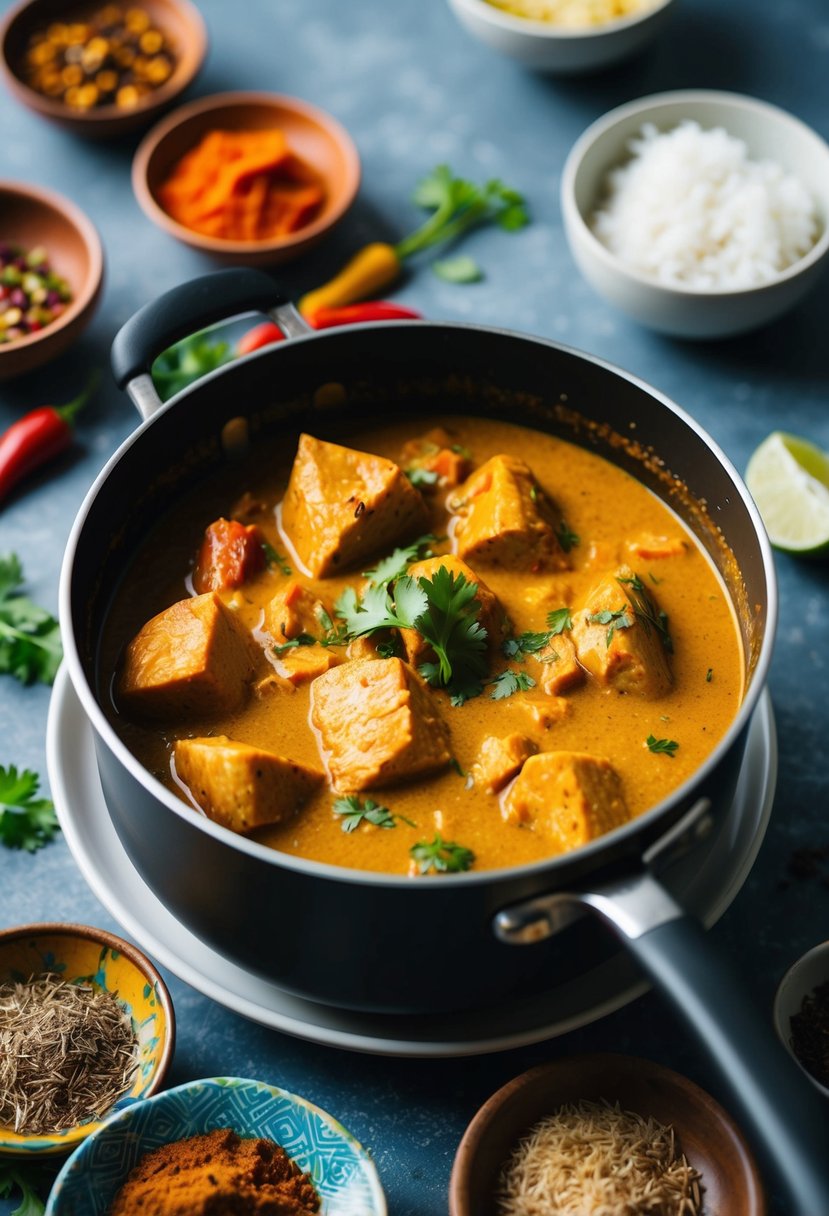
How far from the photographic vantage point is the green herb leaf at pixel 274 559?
11.3 feet

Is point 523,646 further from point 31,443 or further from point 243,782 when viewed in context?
point 31,443

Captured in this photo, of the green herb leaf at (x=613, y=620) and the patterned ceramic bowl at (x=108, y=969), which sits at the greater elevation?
the green herb leaf at (x=613, y=620)

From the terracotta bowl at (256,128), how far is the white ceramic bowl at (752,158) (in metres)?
0.83

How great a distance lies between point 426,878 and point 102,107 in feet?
12.2

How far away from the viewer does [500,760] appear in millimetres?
2947

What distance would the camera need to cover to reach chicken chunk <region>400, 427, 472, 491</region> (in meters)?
3.62

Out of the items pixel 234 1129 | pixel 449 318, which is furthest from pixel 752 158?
pixel 234 1129

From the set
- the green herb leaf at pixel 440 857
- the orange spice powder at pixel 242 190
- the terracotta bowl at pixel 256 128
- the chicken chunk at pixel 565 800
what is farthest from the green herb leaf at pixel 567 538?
the orange spice powder at pixel 242 190

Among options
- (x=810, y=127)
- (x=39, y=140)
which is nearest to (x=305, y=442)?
(x=39, y=140)

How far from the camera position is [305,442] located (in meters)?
3.46

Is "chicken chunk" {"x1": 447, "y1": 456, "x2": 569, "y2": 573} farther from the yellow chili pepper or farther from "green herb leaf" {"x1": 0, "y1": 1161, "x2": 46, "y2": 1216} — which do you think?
"green herb leaf" {"x1": 0, "y1": 1161, "x2": 46, "y2": 1216}

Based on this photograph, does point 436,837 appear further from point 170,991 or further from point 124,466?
point 124,466

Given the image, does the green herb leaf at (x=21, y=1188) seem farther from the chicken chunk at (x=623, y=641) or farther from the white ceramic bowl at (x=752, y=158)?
the white ceramic bowl at (x=752, y=158)

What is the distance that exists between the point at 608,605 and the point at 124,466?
1216 millimetres
